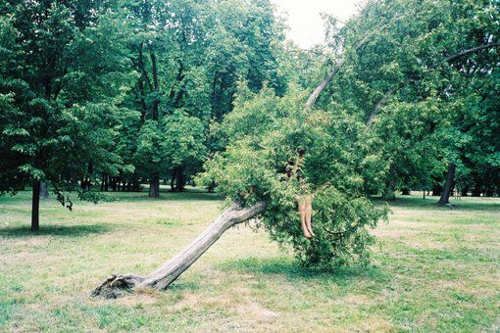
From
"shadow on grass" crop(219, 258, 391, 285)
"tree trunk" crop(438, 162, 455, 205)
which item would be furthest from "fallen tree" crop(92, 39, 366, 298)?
"tree trunk" crop(438, 162, 455, 205)

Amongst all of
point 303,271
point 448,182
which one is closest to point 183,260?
point 303,271

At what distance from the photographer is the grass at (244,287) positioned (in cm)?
609

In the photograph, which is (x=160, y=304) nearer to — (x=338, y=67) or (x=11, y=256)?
(x=11, y=256)

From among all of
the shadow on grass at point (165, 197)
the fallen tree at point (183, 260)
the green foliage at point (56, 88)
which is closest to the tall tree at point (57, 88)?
the green foliage at point (56, 88)

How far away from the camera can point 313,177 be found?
369 inches

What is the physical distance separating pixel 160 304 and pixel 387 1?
9.15 meters

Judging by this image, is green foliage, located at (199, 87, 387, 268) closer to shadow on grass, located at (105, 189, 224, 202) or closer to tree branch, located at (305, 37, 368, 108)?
tree branch, located at (305, 37, 368, 108)

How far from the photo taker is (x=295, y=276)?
9102 millimetres

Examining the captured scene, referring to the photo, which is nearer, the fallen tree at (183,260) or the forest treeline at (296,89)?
the fallen tree at (183,260)

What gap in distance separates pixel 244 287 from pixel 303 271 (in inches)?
81.7

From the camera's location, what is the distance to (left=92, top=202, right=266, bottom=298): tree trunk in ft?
23.6

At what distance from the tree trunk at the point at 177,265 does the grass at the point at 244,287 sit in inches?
9.0

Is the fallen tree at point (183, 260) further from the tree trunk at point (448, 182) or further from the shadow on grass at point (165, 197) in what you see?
the tree trunk at point (448, 182)

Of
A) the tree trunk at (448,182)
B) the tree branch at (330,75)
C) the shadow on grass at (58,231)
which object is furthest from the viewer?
the tree trunk at (448,182)
